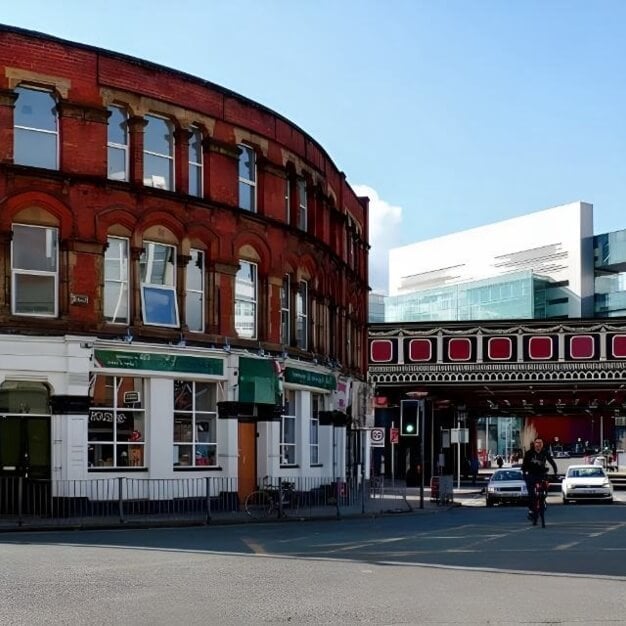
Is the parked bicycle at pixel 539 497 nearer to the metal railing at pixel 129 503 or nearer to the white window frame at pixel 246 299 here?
the metal railing at pixel 129 503

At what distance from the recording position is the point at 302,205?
36.3m

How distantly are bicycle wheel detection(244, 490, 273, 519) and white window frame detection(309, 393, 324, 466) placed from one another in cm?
575

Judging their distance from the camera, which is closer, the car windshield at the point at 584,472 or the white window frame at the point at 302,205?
the white window frame at the point at 302,205

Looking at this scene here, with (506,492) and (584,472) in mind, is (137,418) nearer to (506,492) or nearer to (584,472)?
(506,492)

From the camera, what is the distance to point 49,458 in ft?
91.4

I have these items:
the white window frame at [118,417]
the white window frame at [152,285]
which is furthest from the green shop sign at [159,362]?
the white window frame at [152,285]

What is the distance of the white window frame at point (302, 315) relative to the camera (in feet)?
117

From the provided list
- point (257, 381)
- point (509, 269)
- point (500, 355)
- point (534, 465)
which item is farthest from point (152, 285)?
point (509, 269)

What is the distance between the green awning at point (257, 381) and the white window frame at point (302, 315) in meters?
3.00

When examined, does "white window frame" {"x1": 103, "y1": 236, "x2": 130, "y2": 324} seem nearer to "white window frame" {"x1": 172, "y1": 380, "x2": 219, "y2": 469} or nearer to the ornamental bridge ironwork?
A: "white window frame" {"x1": 172, "y1": 380, "x2": 219, "y2": 469}

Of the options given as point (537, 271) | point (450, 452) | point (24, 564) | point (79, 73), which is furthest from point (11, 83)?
point (537, 271)

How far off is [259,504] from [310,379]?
558 centimetres

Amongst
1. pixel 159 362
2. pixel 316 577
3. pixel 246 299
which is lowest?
pixel 316 577

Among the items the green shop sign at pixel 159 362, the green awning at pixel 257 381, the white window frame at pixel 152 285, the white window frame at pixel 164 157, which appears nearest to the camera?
the green shop sign at pixel 159 362
